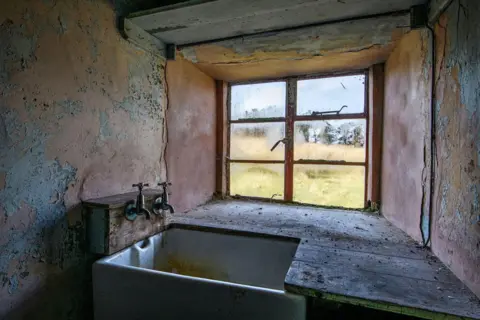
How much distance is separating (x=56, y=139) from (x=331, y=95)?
5.99 feet

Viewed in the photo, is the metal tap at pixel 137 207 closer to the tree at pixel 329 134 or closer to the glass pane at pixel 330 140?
the glass pane at pixel 330 140

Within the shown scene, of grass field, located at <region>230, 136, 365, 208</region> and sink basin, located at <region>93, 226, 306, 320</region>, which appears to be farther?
grass field, located at <region>230, 136, 365, 208</region>

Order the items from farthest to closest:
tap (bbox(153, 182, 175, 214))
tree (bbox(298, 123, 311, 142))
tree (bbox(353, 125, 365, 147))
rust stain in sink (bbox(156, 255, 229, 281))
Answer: tree (bbox(298, 123, 311, 142)), tree (bbox(353, 125, 365, 147)), rust stain in sink (bbox(156, 255, 229, 281)), tap (bbox(153, 182, 175, 214))

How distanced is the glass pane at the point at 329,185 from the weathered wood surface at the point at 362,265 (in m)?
0.25

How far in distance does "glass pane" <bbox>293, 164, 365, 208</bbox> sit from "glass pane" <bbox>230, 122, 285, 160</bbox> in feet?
0.83

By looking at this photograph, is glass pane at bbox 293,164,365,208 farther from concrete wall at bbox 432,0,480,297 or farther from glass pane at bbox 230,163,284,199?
concrete wall at bbox 432,0,480,297

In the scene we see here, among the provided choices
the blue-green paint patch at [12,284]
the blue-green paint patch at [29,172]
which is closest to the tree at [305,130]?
the blue-green paint patch at [29,172]

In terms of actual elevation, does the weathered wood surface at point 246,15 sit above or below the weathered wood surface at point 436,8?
above

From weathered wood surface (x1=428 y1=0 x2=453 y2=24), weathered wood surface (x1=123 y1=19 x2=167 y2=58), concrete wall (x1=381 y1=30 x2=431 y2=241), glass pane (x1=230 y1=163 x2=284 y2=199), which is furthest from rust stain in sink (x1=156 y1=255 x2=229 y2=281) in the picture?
weathered wood surface (x1=428 y1=0 x2=453 y2=24)

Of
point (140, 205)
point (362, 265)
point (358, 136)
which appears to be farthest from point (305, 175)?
point (140, 205)

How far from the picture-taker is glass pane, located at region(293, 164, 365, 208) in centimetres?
195

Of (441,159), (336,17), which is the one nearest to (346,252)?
(441,159)

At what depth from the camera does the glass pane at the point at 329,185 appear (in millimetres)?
1947

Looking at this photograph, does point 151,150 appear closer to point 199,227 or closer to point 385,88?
point 199,227
